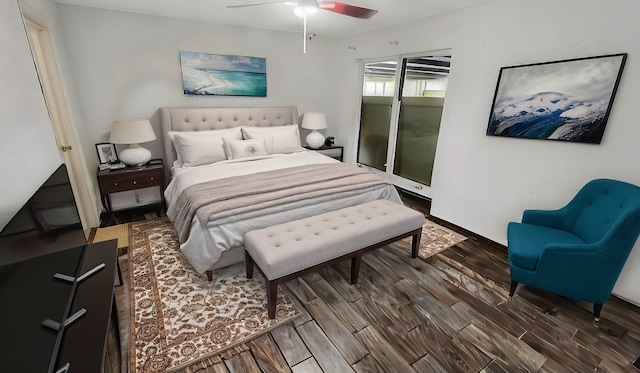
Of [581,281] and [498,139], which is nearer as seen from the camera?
[581,281]

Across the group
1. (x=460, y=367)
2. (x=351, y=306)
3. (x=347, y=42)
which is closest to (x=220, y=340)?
(x=351, y=306)

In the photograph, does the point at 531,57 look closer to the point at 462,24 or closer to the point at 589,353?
the point at 462,24

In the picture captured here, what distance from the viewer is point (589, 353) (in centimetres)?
173

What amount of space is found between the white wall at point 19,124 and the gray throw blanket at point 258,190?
A: 915 millimetres

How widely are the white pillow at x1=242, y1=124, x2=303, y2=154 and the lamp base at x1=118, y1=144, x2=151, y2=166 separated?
3.80ft

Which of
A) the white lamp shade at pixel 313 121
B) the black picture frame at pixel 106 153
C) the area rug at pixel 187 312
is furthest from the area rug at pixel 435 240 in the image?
the black picture frame at pixel 106 153

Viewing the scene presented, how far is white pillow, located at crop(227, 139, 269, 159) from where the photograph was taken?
3430mm

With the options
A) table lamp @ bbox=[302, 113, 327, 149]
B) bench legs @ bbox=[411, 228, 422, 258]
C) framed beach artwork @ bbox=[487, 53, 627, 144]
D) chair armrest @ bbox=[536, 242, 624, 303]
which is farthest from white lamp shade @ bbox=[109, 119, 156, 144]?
chair armrest @ bbox=[536, 242, 624, 303]

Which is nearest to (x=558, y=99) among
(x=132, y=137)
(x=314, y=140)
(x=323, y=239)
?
(x=323, y=239)

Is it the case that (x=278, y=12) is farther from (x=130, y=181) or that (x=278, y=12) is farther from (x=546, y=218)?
(x=546, y=218)

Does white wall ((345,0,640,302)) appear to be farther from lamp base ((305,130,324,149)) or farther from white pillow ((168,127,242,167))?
white pillow ((168,127,242,167))

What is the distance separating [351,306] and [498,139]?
7.06ft

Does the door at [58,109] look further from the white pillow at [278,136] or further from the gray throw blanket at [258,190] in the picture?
the white pillow at [278,136]

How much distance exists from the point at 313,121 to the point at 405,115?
1357 millimetres
